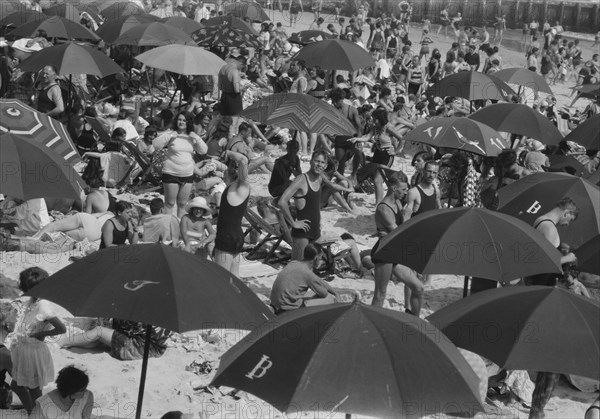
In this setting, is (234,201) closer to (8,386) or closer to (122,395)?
(122,395)

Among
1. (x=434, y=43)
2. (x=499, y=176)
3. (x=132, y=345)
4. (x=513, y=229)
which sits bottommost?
(x=434, y=43)

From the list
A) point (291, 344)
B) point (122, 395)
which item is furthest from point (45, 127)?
point (291, 344)

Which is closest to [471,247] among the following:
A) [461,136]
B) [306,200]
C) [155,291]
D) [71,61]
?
[155,291]

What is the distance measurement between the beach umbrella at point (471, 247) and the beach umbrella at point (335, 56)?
8.64 m

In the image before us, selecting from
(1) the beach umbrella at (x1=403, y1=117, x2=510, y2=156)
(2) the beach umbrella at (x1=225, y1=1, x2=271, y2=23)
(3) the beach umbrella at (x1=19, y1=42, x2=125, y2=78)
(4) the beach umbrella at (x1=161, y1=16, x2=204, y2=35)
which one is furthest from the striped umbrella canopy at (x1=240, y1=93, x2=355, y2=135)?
(2) the beach umbrella at (x1=225, y1=1, x2=271, y2=23)

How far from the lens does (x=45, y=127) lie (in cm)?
929

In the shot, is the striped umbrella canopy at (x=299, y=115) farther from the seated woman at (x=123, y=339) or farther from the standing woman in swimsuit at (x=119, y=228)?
the seated woman at (x=123, y=339)

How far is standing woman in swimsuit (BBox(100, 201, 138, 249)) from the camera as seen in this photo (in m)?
8.68

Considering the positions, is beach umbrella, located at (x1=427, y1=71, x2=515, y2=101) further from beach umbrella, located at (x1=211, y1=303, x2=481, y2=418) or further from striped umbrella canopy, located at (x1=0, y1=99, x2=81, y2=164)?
beach umbrella, located at (x1=211, y1=303, x2=481, y2=418)

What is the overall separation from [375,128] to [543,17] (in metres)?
32.0

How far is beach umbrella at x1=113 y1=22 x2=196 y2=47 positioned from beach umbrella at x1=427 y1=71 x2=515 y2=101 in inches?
174

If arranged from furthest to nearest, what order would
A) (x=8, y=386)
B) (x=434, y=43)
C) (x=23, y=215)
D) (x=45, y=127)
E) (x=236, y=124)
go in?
(x=434, y=43)
(x=236, y=124)
(x=23, y=215)
(x=45, y=127)
(x=8, y=386)

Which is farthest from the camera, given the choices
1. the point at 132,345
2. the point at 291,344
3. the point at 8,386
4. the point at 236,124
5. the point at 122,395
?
the point at 236,124

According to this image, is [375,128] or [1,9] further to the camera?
[1,9]
